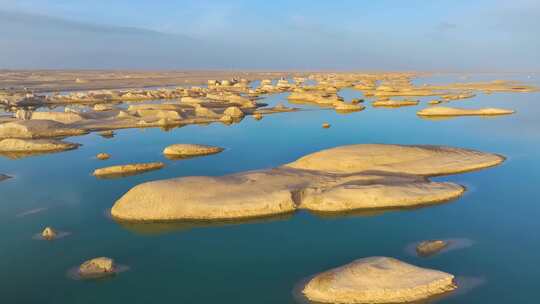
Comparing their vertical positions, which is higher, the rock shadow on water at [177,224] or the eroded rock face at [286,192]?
the eroded rock face at [286,192]

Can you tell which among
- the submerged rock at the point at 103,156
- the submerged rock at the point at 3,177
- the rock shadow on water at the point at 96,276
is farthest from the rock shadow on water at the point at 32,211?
the submerged rock at the point at 103,156

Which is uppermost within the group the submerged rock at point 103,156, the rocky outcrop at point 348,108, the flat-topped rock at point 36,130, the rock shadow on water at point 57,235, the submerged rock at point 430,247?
the rocky outcrop at point 348,108

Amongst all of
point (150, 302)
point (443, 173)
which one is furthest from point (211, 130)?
point (150, 302)

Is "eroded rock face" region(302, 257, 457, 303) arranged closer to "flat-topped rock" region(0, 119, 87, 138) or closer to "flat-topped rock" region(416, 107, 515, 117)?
"flat-topped rock" region(0, 119, 87, 138)

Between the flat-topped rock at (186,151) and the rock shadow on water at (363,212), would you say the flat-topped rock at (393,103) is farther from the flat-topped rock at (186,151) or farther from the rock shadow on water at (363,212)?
the rock shadow on water at (363,212)

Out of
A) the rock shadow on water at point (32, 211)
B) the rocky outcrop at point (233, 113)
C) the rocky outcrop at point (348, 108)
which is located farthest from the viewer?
the rocky outcrop at point (348, 108)

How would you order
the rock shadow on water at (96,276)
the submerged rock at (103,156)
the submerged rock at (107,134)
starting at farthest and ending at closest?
the submerged rock at (107,134) → the submerged rock at (103,156) → the rock shadow on water at (96,276)
